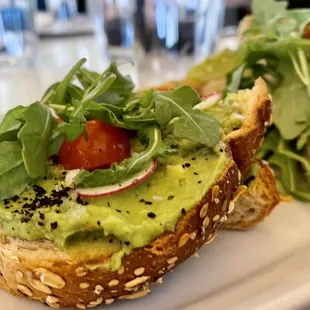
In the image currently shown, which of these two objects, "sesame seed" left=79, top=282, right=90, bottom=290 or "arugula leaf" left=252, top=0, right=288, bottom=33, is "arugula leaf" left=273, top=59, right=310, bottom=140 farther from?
"sesame seed" left=79, top=282, right=90, bottom=290

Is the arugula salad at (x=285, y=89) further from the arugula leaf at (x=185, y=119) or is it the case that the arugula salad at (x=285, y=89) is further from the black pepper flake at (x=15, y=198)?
the black pepper flake at (x=15, y=198)

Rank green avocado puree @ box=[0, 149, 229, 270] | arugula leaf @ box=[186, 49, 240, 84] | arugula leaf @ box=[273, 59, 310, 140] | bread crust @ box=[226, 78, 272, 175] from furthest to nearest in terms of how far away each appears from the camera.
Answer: arugula leaf @ box=[186, 49, 240, 84] < arugula leaf @ box=[273, 59, 310, 140] < bread crust @ box=[226, 78, 272, 175] < green avocado puree @ box=[0, 149, 229, 270]

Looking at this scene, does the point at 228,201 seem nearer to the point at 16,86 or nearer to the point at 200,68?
the point at 200,68

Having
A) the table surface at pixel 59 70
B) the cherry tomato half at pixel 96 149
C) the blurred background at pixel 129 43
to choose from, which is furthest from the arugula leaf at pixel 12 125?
the blurred background at pixel 129 43

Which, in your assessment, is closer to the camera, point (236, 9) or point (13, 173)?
point (13, 173)

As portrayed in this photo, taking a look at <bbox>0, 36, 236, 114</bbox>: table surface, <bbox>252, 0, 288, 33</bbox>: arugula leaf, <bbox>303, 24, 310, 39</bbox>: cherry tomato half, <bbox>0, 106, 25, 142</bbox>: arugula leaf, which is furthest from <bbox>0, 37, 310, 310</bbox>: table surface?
<bbox>0, 36, 236, 114</bbox>: table surface

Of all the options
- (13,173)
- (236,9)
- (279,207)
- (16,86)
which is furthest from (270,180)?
(236,9)

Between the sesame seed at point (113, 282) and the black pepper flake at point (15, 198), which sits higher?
the black pepper flake at point (15, 198)
